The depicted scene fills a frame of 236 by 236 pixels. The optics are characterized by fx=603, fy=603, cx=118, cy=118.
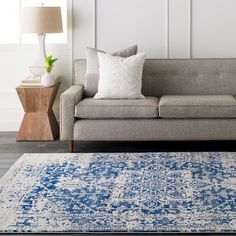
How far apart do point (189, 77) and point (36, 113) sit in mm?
1518

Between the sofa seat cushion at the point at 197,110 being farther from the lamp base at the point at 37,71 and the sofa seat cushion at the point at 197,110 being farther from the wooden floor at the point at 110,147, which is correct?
the lamp base at the point at 37,71

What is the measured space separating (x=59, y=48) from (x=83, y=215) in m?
3.05

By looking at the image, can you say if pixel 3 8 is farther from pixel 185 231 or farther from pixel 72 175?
pixel 185 231

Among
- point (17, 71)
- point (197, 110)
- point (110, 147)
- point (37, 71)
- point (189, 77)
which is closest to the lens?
point (197, 110)

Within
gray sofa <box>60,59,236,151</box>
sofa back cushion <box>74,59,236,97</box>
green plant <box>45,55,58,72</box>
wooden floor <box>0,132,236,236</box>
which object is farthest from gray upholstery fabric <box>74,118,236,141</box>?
green plant <box>45,55,58,72</box>

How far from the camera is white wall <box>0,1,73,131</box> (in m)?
6.25

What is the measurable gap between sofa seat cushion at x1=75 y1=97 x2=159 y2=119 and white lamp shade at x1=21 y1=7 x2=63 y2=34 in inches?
40.4

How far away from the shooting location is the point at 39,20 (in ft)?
19.0

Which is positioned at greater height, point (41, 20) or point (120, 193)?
point (41, 20)

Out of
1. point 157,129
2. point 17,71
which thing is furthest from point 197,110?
point 17,71

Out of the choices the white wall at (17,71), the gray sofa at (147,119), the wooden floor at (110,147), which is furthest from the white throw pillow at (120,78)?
the white wall at (17,71)

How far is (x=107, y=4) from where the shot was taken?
6.17 m

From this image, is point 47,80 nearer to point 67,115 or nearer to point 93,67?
point 93,67

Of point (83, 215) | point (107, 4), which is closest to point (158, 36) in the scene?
point (107, 4)
